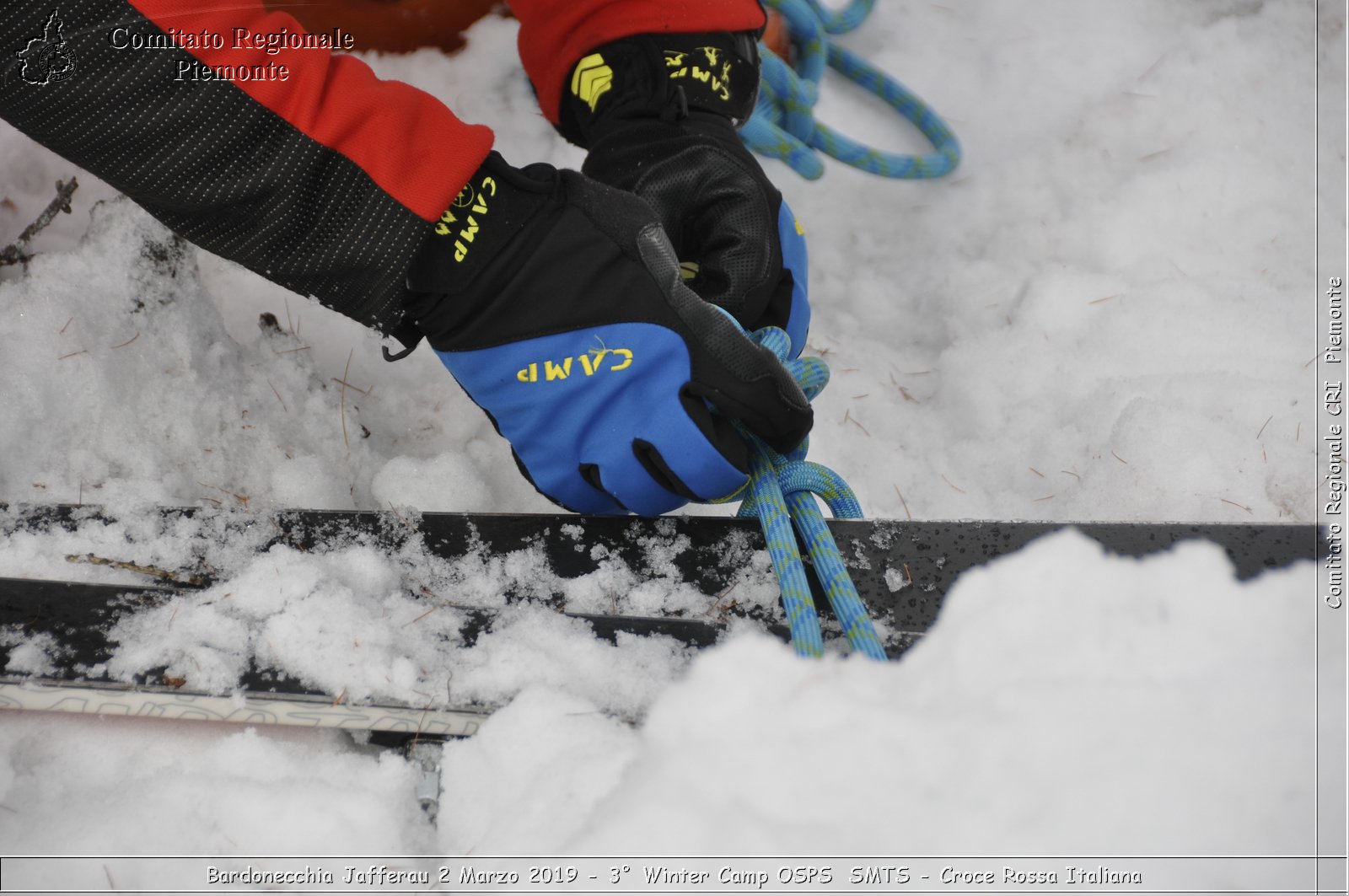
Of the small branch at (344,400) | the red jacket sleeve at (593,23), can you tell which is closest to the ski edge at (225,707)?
the small branch at (344,400)

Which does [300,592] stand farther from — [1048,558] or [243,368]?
[1048,558]

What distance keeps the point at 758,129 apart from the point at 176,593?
1256 millimetres

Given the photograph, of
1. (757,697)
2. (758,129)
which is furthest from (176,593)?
(758,129)

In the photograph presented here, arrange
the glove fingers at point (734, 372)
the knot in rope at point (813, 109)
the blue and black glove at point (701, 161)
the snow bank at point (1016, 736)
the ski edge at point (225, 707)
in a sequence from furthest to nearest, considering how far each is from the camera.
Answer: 1. the knot in rope at point (813, 109)
2. the blue and black glove at point (701, 161)
3. the glove fingers at point (734, 372)
4. the ski edge at point (225, 707)
5. the snow bank at point (1016, 736)

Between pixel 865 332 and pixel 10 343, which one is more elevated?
pixel 10 343

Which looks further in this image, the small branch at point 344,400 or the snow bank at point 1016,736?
the small branch at point 344,400

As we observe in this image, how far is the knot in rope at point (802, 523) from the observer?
81 centimetres

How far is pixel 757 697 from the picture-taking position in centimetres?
62

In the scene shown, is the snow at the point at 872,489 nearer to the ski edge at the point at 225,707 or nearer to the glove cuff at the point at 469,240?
the ski edge at the point at 225,707

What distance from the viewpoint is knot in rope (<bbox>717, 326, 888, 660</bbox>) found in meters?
0.81

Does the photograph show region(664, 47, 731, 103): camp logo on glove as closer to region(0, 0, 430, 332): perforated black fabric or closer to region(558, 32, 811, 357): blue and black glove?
region(558, 32, 811, 357): blue and black glove

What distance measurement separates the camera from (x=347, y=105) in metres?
0.90

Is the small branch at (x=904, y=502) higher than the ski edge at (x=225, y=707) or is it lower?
lower

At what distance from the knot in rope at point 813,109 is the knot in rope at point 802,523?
75 centimetres
